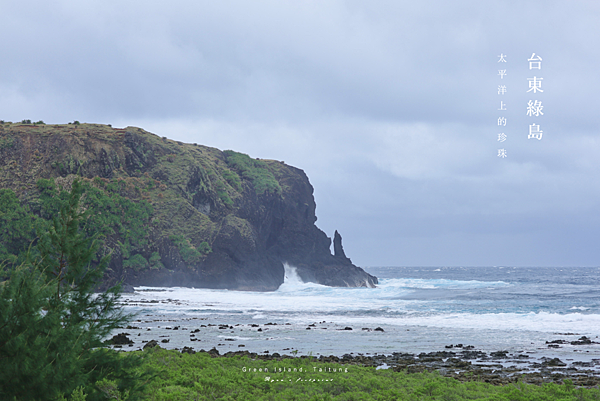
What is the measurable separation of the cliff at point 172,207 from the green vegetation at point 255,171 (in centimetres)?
28

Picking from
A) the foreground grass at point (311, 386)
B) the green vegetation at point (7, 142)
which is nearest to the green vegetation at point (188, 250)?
the green vegetation at point (7, 142)

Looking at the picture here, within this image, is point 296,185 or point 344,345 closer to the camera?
point 344,345

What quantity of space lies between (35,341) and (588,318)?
38.6 meters

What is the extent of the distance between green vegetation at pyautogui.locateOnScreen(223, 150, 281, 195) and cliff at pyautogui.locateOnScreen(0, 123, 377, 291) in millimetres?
284

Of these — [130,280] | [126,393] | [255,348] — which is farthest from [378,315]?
[130,280]

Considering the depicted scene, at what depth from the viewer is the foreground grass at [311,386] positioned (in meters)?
10.1

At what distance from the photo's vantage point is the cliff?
64.4 m

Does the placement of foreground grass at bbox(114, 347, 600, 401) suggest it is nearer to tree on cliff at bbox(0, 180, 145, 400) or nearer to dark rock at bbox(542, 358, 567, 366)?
tree on cliff at bbox(0, 180, 145, 400)

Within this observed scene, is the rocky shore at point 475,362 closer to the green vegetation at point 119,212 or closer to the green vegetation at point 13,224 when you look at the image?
the green vegetation at point 13,224

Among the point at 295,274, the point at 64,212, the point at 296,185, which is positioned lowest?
the point at 295,274

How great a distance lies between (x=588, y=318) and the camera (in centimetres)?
3469

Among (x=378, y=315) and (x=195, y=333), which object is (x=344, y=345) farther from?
(x=378, y=315)

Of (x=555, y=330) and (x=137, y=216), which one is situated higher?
(x=137, y=216)

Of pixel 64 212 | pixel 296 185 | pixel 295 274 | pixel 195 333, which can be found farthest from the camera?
pixel 296 185
